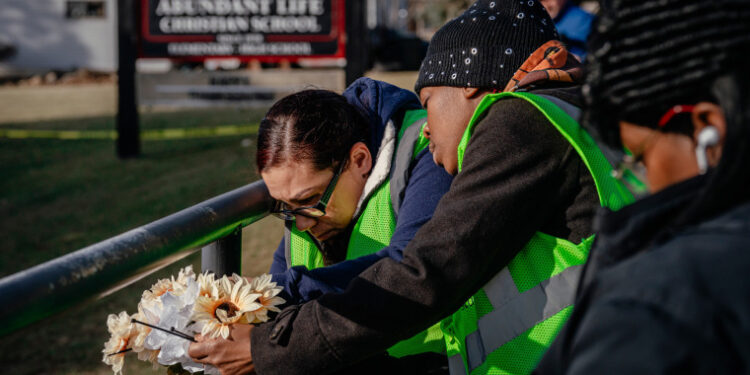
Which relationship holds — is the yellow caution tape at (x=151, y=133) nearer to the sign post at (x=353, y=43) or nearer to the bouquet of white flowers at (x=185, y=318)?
the sign post at (x=353, y=43)

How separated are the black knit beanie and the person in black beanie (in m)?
0.16

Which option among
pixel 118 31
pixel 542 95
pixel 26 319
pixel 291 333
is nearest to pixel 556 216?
pixel 542 95

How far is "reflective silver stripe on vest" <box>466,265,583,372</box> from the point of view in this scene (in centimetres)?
158

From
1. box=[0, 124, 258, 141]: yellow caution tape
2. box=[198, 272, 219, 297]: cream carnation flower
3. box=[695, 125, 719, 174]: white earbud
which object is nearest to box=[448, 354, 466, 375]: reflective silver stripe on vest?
box=[198, 272, 219, 297]: cream carnation flower

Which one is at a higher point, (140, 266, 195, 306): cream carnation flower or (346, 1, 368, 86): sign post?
(346, 1, 368, 86): sign post

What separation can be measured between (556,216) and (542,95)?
1.02ft

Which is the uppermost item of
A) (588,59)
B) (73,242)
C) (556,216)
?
(588,59)

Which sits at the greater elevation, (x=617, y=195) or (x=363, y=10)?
(x=363, y=10)

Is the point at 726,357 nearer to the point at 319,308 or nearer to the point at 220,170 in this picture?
the point at 319,308

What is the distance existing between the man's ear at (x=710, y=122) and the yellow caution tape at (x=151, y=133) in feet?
32.3

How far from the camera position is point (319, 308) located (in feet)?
5.38

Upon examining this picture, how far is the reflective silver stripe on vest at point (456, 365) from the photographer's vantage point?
1.80 metres

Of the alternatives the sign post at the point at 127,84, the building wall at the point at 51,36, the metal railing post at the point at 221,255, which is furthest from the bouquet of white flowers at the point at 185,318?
the building wall at the point at 51,36

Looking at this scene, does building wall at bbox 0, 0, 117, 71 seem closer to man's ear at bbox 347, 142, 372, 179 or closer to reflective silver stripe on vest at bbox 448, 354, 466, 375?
man's ear at bbox 347, 142, 372, 179
